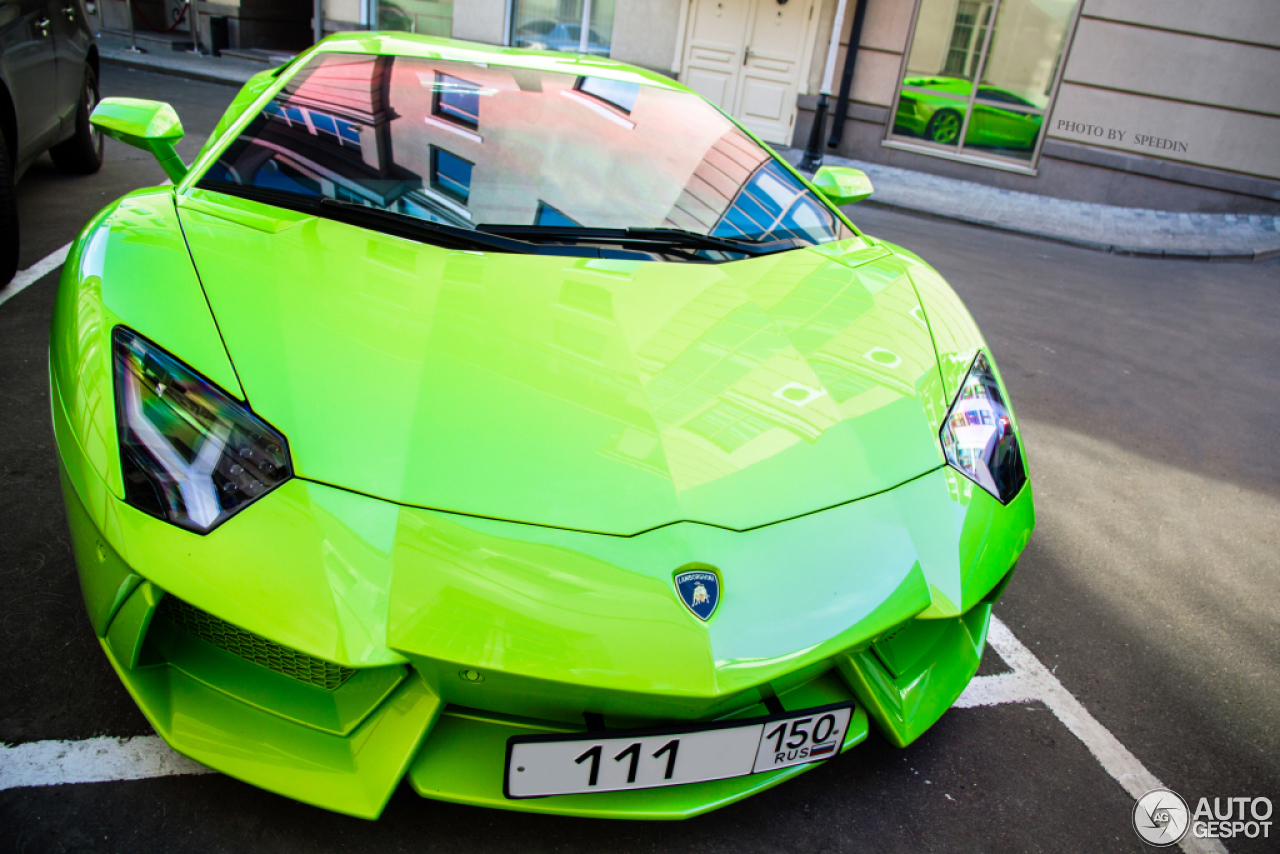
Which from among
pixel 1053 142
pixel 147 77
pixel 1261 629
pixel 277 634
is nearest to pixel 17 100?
pixel 277 634

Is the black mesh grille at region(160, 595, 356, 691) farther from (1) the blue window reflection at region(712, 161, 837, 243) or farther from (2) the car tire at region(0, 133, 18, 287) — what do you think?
(2) the car tire at region(0, 133, 18, 287)

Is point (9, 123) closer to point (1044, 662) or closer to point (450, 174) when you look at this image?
point (450, 174)

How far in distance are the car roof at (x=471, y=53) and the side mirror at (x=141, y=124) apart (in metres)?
0.44

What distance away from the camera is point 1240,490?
3373 mm

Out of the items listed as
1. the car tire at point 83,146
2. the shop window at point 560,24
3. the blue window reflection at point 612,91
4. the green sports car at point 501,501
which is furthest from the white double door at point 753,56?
the green sports car at point 501,501

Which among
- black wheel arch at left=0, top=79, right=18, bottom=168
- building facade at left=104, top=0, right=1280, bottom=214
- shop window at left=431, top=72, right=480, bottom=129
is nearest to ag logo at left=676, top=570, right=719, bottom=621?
shop window at left=431, top=72, right=480, bottom=129

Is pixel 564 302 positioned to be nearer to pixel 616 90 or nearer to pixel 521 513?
pixel 521 513

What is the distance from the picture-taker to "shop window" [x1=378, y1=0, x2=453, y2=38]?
1291 cm

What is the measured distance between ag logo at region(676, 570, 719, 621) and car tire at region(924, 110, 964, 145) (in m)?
11.1

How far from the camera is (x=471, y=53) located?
8.25 ft

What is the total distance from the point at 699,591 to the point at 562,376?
504 mm

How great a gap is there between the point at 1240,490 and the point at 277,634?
367 centimetres

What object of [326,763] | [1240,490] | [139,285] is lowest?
[1240,490]

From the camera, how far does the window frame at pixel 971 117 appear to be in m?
10.3
